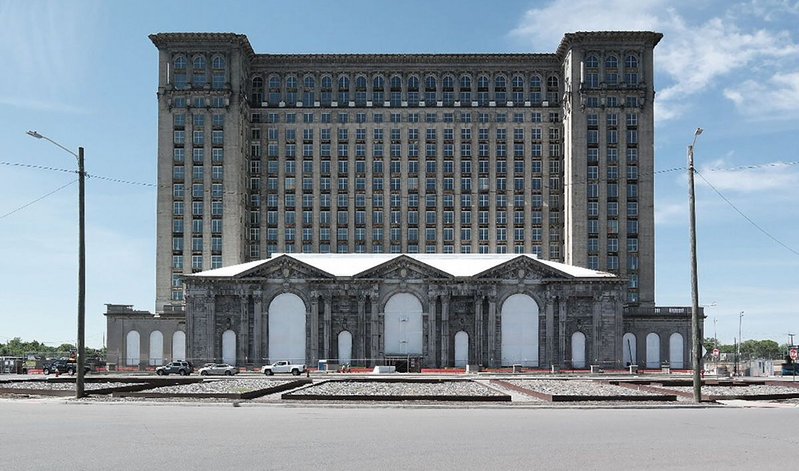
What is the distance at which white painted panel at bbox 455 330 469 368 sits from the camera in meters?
102

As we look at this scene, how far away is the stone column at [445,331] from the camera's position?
10162 cm

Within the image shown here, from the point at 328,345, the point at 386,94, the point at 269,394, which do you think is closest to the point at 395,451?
the point at 269,394

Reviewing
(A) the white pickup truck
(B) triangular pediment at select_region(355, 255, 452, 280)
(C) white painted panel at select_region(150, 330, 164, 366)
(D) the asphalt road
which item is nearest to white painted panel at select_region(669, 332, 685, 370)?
(B) triangular pediment at select_region(355, 255, 452, 280)

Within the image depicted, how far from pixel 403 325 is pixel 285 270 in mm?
14233

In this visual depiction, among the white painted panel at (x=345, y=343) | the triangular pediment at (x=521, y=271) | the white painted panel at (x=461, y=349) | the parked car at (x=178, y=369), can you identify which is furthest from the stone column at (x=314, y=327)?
the triangular pediment at (x=521, y=271)

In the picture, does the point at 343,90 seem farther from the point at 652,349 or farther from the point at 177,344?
the point at 652,349

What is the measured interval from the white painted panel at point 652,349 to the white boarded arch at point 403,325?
31399 mm

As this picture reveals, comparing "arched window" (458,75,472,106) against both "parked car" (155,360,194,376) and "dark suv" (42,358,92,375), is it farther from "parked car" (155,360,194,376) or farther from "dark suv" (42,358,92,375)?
"dark suv" (42,358,92,375)

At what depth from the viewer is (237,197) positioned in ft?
463

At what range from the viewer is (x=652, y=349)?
115 meters

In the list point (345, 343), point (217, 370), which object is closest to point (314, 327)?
point (345, 343)

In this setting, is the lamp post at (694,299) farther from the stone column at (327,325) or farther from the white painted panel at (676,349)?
the white painted panel at (676,349)

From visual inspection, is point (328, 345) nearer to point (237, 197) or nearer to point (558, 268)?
point (558, 268)

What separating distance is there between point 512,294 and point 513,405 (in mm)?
63142
